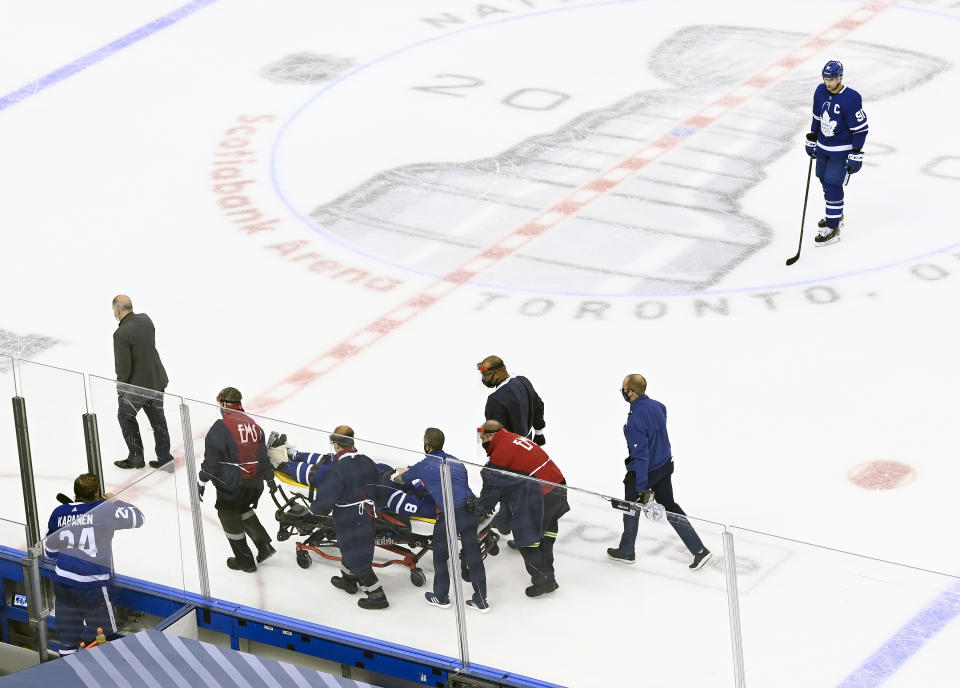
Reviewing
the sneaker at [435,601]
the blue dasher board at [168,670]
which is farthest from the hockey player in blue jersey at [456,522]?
the blue dasher board at [168,670]

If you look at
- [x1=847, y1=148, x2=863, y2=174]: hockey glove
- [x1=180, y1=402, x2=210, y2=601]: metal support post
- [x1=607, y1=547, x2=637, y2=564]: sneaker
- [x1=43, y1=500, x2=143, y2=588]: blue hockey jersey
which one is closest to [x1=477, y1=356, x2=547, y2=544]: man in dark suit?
[x1=180, y1=402, x2=210, y2=601]: metal support post

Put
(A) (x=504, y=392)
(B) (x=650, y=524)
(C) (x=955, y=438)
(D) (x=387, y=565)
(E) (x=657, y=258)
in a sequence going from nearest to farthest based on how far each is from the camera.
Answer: (B) (x=650, y=524), (D) (x=387, y=565), (A) (x=504, y=392), (C) (x=955, y=438), (E) (x=657, y=258)

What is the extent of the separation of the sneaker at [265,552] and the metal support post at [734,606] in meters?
2.10

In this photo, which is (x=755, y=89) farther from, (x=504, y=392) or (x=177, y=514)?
(x=177, y=514)

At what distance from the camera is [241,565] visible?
26.4 feet

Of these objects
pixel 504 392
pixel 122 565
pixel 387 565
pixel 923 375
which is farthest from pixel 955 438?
pixel 122 565

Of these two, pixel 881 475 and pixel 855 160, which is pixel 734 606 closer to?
pixel 881 475

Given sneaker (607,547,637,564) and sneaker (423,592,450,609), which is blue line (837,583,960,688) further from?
sneaker (423,592,450,609)

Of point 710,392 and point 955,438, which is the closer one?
point 955,438

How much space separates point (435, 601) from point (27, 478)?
222 centimetres

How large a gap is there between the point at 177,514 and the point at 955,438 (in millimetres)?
4103

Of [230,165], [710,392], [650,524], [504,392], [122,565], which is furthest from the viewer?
[230,165]

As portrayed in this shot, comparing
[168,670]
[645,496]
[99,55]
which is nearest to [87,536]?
[168,670]

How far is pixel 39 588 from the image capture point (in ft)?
27.9
